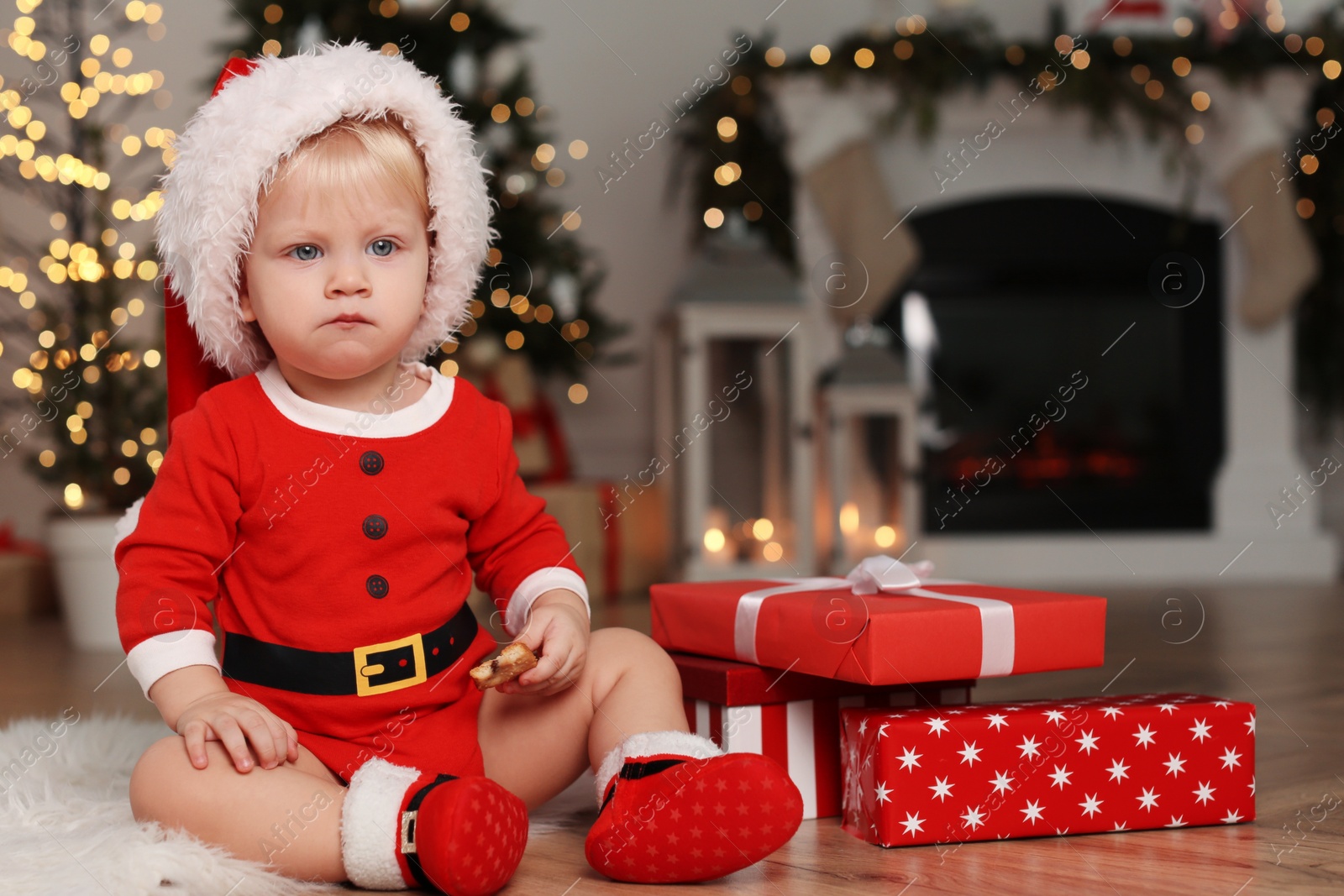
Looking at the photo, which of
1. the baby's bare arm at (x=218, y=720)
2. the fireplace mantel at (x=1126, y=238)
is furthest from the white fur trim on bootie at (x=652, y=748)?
the fireplace mantel at (x=1126, y=238)

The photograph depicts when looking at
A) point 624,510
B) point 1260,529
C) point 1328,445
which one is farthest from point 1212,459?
point 624,510

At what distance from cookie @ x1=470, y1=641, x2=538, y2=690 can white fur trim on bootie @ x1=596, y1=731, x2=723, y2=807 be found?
93 millimetres

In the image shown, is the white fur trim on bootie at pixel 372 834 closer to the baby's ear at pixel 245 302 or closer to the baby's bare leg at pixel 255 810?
the baby's bare leg at pixel 255 810

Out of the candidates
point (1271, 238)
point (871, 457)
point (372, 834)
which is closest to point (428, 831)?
point (372, 834)

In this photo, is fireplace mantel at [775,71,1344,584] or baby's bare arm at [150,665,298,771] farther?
fireplace mantel at [775,71,1344,584]

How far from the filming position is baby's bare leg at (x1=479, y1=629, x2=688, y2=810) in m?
0.92

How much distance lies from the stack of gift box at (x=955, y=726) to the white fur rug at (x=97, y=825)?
203 millimetres

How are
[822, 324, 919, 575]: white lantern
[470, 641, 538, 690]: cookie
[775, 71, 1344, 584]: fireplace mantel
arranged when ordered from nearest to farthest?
[470, 641, 538, 690]: cookie → [822, 324, 919, 575]: white lantern → [775, 71, 1344, 584]: fireplace mantel

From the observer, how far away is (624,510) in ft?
10.1

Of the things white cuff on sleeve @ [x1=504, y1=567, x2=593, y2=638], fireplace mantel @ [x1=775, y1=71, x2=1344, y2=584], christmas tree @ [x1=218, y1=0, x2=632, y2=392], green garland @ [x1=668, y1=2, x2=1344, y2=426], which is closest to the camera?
white cuff on sleeve @ [x1=504, y1=567, x2=593, y2=638]

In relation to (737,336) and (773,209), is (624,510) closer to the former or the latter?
(737,336)

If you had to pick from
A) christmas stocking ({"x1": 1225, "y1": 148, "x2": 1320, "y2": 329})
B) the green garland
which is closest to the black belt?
the green garland

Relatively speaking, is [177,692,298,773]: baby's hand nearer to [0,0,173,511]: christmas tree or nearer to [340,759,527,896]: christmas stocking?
[340,759,527,896]: christmas stocking

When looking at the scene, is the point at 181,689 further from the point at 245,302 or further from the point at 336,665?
the point at 245,302
